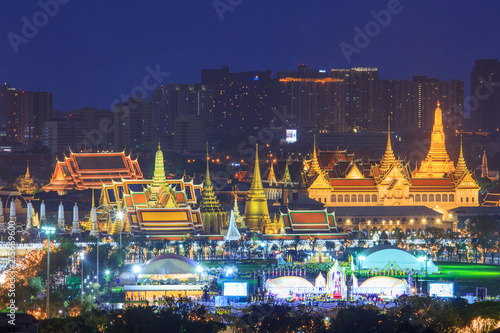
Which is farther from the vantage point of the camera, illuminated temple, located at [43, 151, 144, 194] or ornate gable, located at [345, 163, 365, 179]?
illuminated temple, located at [43, 151, 144, 194]

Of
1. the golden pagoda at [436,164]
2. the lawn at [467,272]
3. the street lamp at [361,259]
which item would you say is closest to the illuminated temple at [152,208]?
the street lamp at [361,259]

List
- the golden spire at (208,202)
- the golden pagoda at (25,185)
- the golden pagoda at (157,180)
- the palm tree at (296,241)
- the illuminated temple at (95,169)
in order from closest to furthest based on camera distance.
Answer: the palm tree at (296,241) → the golden pagoda at (157,180) → the golden spire at (208,202) → the illuminated temple at (95,169) → the golden pagoda at (25,185)

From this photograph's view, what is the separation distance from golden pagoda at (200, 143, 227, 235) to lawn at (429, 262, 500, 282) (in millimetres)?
16334

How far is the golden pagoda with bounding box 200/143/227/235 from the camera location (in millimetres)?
94562

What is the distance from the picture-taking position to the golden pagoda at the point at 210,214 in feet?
310

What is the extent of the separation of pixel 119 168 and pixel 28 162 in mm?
58276

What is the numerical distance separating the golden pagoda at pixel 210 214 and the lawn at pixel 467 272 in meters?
16.3

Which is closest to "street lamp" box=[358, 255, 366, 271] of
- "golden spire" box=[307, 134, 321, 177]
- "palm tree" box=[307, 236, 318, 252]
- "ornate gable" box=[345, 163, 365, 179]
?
"palm tree" box=[307, 236, 318, 252]

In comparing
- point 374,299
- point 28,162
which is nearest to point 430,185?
point 374,299

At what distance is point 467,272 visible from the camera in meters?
79.1

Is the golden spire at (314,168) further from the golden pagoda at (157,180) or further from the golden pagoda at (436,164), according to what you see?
the golden pagoda at (157,180)

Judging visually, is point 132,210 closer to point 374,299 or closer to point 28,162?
point 374,299

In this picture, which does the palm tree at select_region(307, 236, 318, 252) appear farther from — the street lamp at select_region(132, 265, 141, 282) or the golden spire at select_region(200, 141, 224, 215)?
the street lamp at select_region(132, 265, 141, 282)

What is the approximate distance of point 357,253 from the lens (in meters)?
84.1
